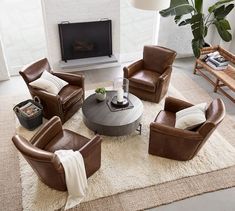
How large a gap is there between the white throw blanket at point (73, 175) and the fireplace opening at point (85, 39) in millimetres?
2985

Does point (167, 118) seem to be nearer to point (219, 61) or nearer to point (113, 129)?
point (113, 129)

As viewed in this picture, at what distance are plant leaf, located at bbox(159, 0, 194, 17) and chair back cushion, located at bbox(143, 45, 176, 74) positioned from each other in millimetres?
731

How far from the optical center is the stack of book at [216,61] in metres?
5.08

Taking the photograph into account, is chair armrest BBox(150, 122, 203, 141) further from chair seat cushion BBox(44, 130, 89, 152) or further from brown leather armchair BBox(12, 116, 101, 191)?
chair seat cushion BBox(44, 130, 89, 152)

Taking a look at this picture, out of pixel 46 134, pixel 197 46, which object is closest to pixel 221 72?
pixel 197 46

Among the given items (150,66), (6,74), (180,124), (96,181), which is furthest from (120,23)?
(96,181)

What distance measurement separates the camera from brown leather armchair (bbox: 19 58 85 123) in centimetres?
396

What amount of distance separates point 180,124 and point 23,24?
549 cm

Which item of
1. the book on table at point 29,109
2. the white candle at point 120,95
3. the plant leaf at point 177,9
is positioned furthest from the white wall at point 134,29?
the book on table at point 29,109

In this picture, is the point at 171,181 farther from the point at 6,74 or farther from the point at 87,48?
the point at 6,74

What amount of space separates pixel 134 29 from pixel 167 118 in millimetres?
2955

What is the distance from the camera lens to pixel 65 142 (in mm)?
3287

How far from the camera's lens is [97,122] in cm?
364

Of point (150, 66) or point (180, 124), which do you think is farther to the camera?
point (150, 66)
